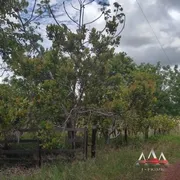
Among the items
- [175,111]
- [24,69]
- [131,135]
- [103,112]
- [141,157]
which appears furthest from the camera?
[175,111]

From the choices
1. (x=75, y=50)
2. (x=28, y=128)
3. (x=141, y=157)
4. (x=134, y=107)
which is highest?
(x=75, y=50)

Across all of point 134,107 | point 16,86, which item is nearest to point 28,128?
point 16,86

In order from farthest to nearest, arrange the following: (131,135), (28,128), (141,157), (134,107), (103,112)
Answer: (131,135)
(134,107)
(103,112)
(28,128)
(141,157)

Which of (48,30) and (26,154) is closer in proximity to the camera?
(26,154)

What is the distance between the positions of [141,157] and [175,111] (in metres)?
34.1

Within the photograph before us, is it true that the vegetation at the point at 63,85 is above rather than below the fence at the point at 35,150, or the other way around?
above

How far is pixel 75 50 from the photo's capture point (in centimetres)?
1355

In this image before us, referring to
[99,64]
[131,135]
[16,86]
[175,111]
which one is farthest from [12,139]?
[175,111]

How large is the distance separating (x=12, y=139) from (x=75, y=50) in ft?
12.3

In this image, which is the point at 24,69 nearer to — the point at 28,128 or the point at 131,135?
the point at 28,128

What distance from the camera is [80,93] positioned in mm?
14023

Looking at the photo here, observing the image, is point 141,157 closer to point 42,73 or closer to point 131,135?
point 42,73

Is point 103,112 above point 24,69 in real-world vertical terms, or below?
below

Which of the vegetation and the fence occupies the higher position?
the vegetation
